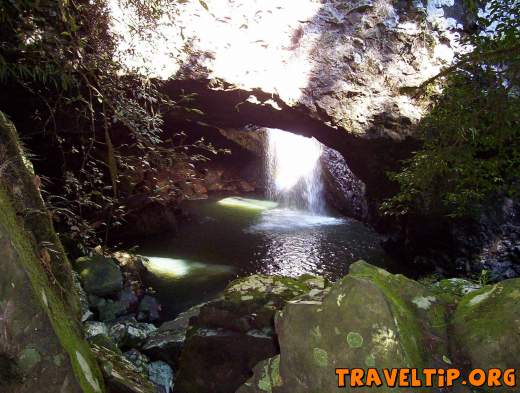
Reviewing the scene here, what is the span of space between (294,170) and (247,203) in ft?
11.0

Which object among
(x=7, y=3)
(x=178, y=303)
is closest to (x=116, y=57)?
(x=7, y=3)

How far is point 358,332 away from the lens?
84.5 inches

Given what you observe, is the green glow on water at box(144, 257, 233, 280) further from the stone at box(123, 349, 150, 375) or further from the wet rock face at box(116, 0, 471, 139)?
the wet rock face at box(116, 0, 471, 139)

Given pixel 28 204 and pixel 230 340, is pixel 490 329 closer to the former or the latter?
pixel 230 340

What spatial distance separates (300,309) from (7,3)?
3.85 meters

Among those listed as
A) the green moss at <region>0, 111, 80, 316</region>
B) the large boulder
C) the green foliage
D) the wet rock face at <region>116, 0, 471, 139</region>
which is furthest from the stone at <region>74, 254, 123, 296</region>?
the green foliage

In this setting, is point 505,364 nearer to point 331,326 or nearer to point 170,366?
point 331,326

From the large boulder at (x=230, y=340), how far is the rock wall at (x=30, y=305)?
1295 millimetres

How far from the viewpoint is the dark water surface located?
27.6 ft

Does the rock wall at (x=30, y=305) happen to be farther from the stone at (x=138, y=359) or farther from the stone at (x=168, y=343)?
the stone at (x=168, y=343)

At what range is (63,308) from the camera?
244cm

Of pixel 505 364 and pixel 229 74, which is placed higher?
pixel 229 74

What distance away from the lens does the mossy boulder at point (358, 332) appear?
2.10m

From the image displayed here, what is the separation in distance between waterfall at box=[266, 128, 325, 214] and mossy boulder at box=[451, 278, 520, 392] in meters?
14.0
